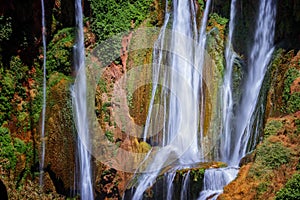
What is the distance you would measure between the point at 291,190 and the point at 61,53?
412 inches

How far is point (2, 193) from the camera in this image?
4.90 m

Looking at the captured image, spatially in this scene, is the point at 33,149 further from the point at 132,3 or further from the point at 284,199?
the point at 284,199

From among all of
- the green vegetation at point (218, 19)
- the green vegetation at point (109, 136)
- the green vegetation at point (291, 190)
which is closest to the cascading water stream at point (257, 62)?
the green vegetation at point (218, 19)

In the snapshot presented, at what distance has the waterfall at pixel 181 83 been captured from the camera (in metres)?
19.3

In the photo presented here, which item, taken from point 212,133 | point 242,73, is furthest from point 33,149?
point 242,73

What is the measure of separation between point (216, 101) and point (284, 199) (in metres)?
8.37

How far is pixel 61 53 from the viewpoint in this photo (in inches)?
740

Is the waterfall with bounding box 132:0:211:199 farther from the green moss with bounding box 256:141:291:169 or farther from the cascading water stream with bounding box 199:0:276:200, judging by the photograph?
the green moss with bounding box 256:141:291:169

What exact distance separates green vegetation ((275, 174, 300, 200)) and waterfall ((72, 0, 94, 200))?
27.0 ft

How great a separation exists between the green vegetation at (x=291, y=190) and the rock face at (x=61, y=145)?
8588 millimetres

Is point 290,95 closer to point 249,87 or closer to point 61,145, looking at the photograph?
point 249,87

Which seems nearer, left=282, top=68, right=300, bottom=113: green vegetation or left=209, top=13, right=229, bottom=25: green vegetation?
left=282, top=68, right=300, bottom=113: green vegetation

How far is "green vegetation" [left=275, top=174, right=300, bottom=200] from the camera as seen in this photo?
11.5 m

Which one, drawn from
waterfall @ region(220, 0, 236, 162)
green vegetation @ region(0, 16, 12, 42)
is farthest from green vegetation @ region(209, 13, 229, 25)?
green vegetation @ region(0, 16, 12, 42)
